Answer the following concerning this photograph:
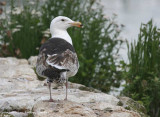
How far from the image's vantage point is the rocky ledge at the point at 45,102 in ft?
12.3

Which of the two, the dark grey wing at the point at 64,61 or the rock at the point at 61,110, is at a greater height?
the dark grey wing at the point at 64,61

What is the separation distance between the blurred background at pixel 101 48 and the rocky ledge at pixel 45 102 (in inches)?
38.3

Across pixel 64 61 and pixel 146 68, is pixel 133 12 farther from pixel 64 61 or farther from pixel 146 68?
pixel 64 61

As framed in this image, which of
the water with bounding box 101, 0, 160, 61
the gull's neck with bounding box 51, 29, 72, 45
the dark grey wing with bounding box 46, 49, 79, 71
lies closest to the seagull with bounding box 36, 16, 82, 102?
the dark grey wing with bounding box 46, 49, 79, 71

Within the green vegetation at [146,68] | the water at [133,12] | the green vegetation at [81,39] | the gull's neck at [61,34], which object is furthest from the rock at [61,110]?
the water at [133,12]

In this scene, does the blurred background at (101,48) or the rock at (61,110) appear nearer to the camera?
the rock at (61,110)

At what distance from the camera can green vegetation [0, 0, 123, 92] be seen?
680cm

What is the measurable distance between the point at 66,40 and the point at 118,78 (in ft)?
7.52

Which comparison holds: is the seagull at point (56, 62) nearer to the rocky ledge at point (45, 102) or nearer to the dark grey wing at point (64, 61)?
the dark grey wing at point (64, 61)

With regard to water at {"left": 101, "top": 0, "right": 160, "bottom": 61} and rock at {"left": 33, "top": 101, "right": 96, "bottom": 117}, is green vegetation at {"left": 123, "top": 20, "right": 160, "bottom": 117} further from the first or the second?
water at {"left": 101, "top": 0, "right": 160, "bottom": 61}

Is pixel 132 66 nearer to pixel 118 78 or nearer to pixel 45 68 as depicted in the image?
pixel 118 78

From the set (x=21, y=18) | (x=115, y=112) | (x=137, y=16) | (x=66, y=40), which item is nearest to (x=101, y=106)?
(x=115, y=112)

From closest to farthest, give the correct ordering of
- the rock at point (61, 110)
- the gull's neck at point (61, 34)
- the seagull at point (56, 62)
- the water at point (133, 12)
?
the rock at point (61, 110) → the seagull at point (56, 62) → the gull's neck at point (61, 34) → the water at point (133, 12)

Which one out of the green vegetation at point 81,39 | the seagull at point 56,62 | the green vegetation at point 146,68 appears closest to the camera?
the seagull at point 56,62
